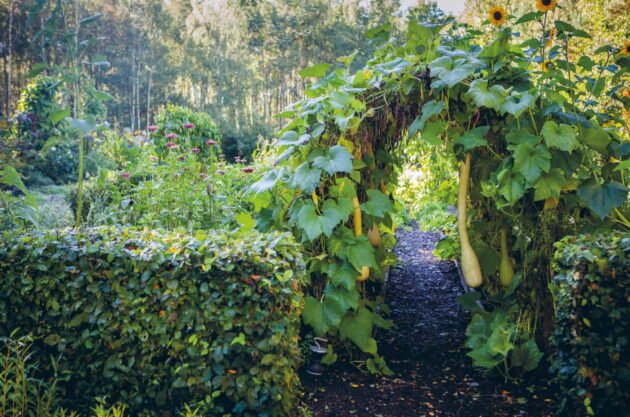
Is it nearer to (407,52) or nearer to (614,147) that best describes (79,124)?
(407,52)

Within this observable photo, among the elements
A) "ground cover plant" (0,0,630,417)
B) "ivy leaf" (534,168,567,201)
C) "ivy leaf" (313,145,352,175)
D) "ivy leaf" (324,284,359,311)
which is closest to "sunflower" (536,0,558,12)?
"ground cover plant" (0,0,630,417)

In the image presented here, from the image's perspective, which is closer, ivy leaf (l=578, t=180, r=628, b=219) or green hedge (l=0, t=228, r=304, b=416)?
green hedge (l=0, t=228, r=304, b=416)

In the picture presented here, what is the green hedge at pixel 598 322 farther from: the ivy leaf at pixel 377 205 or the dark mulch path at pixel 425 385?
the ivy leaf at pixel 377 205

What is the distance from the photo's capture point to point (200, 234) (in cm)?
247

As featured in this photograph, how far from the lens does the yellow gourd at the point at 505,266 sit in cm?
328

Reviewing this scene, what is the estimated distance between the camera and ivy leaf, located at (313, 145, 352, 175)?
2.69 meters

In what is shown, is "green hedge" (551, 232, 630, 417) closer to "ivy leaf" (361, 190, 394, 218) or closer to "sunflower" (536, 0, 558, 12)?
"ivy leaf" (361, 190, 394, 218)

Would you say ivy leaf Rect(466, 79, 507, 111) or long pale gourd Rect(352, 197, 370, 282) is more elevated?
ivy leaf Rect(466, 79, 507, 111)

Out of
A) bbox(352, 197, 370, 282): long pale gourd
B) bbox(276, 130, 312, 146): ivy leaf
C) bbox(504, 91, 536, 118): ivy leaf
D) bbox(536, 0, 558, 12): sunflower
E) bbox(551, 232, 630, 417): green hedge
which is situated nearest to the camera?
bbox(551, 232, 630, 417): green hedge

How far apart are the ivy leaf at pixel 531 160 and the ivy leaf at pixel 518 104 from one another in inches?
8.1

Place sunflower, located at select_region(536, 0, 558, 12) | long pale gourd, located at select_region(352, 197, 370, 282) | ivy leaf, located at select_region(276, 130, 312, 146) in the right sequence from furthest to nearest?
long pale gourd, located at select_region(352, 197, 370, 282) → sunflower, located at select_region(536, 0, 558, 12) → ivy leaf, located at select_region(276, 130, 312, 146)

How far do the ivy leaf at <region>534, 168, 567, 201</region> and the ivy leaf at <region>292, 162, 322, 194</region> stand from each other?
1.16m

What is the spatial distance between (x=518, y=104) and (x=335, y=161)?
0.98 metres

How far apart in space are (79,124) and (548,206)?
9.10 feet
